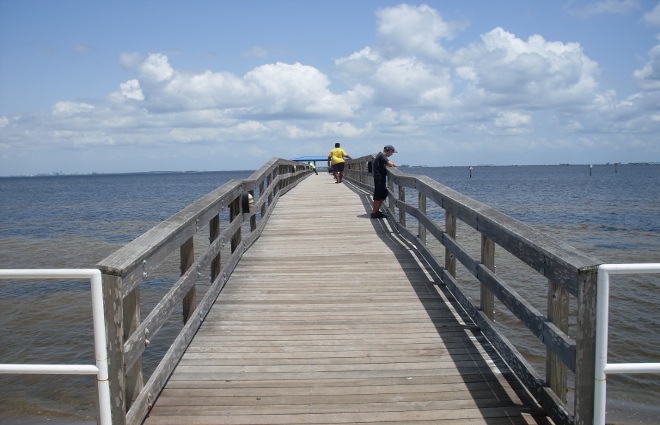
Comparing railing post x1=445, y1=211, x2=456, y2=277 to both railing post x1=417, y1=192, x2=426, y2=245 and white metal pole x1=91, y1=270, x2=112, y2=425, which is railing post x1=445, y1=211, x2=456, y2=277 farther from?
white metal pole x1=91, y1=270, x2=112, y2=425

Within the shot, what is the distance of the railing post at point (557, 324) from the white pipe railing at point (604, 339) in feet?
1.48

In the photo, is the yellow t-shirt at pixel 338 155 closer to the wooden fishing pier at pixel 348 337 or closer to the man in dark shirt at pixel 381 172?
the man in dark shirt at pixel 381 172

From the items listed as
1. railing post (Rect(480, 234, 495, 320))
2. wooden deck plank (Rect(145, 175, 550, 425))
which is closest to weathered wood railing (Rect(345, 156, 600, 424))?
railing post (Rect(480, 234, 495, 320))

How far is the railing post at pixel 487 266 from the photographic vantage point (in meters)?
4.42

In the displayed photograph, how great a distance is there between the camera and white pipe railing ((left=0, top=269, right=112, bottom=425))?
2539mm

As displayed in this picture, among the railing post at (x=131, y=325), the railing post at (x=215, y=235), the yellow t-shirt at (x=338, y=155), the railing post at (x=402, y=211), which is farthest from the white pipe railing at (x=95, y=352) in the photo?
the yellow t-shirt at (x=338, y=155)

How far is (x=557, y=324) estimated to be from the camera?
3.15 metres

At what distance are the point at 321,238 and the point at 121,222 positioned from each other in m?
24.4

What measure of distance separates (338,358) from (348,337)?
438 mm

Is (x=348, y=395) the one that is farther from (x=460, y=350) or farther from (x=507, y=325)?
(x=507, y=325)

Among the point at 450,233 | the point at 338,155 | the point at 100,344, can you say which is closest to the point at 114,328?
the point at 100,344

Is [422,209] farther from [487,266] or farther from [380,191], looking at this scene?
[380,191]

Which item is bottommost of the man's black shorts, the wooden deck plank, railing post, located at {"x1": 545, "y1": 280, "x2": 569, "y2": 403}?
the wooden deck plank

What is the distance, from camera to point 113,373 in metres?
2.79
